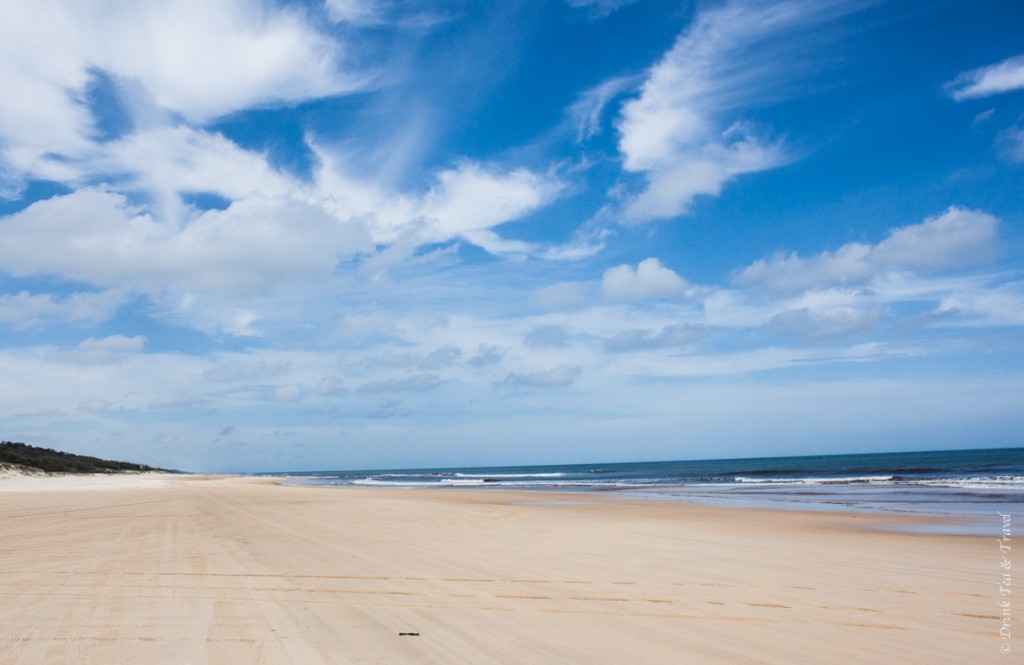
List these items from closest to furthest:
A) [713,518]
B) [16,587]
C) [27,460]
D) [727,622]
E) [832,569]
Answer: [727,622]
[16,587]
[832,569]
[713,518]
[27,460]

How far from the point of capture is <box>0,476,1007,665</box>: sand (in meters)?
5.34

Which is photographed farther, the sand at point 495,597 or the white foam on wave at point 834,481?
the white foam on wave at point 834,481

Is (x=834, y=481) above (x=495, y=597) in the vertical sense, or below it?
below

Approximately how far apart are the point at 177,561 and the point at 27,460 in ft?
222

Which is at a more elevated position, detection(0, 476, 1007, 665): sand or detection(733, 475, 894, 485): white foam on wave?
detection(0, 476, 1007, 665): sand

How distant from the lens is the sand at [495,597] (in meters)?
5.34

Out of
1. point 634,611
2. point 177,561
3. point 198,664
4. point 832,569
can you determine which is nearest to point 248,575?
point 177,561

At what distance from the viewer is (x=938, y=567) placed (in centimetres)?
924

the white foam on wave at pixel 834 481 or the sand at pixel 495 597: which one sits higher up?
the sand at pixel 495 597

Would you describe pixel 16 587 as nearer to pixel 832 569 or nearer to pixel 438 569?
pixel 438 569

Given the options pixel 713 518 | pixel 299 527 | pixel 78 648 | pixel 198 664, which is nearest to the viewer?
pixel 198 664

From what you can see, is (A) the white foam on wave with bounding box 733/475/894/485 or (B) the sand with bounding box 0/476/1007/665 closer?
(B) the sand with bounding box 0/476/1007/665

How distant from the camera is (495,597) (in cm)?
730

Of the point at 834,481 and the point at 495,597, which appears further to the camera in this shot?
the point at 834,481
